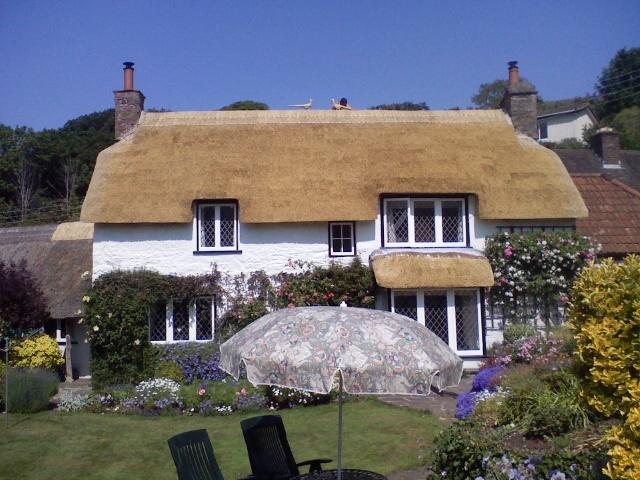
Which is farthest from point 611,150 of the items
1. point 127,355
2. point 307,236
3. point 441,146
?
point 127,355

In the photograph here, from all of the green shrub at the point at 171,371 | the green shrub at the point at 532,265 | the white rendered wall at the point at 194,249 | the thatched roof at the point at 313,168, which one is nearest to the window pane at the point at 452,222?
the thatched roof at the point at 313,168

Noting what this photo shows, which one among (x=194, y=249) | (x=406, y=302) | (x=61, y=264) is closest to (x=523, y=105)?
(x=406, y=302)

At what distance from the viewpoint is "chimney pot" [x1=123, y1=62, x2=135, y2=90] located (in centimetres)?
2036

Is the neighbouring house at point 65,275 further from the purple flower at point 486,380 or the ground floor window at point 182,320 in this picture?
Result: the purple flower at point 486,380

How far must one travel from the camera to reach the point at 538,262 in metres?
17.1

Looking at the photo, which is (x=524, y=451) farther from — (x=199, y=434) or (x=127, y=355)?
(x=127, y=355)

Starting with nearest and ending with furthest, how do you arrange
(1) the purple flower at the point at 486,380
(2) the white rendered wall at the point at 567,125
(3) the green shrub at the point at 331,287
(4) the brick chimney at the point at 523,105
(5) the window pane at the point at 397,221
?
(1) the purple flower at the point at 486,380 < (3) the green shrub at the point at 331,287 < (5) the window pane at the point at 397,221 < (4) the brick chimney at the point at 523,105 < (2) the white rendered wall at the point at 567,125

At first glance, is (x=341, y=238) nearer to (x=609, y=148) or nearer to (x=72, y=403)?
(x=72, y=403)

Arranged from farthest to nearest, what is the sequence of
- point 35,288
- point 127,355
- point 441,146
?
point 441,146
point 35,288
point 127,355

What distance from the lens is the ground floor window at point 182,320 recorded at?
671 inches

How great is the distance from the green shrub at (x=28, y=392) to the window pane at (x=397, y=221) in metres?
9.36

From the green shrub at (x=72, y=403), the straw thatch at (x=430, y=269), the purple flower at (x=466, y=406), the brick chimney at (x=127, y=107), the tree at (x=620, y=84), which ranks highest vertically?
the tree at (x=620, y=84)

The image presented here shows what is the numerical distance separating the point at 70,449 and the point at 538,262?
488 inches

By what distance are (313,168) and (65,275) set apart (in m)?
8.95
